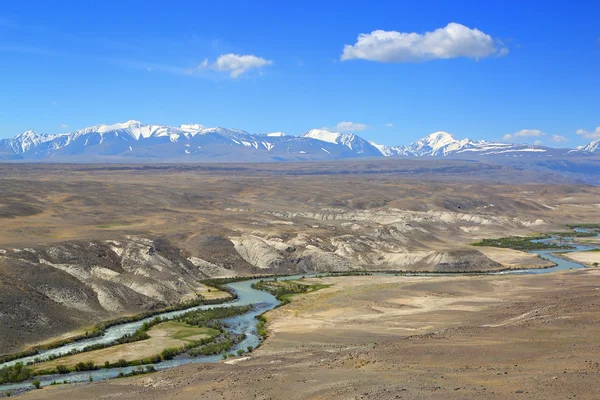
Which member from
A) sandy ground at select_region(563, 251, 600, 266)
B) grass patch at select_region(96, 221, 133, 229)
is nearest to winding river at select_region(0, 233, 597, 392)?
sandy ground at select_region(563, 251, 600, 266)

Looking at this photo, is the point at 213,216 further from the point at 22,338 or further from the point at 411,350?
the point at 411,350

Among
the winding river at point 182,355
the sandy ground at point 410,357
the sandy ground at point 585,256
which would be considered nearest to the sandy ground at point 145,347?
the winding river at point 182,355

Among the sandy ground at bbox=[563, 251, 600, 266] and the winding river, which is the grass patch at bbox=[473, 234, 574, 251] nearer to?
the sandy ground at bbox=[563, 251, 600, 266]

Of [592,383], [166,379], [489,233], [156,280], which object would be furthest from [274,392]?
[489,233]

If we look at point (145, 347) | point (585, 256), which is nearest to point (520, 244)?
point (585, 256)

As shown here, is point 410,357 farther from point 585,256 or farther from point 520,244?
point 520,244

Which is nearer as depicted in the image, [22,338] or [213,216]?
[22,338]
